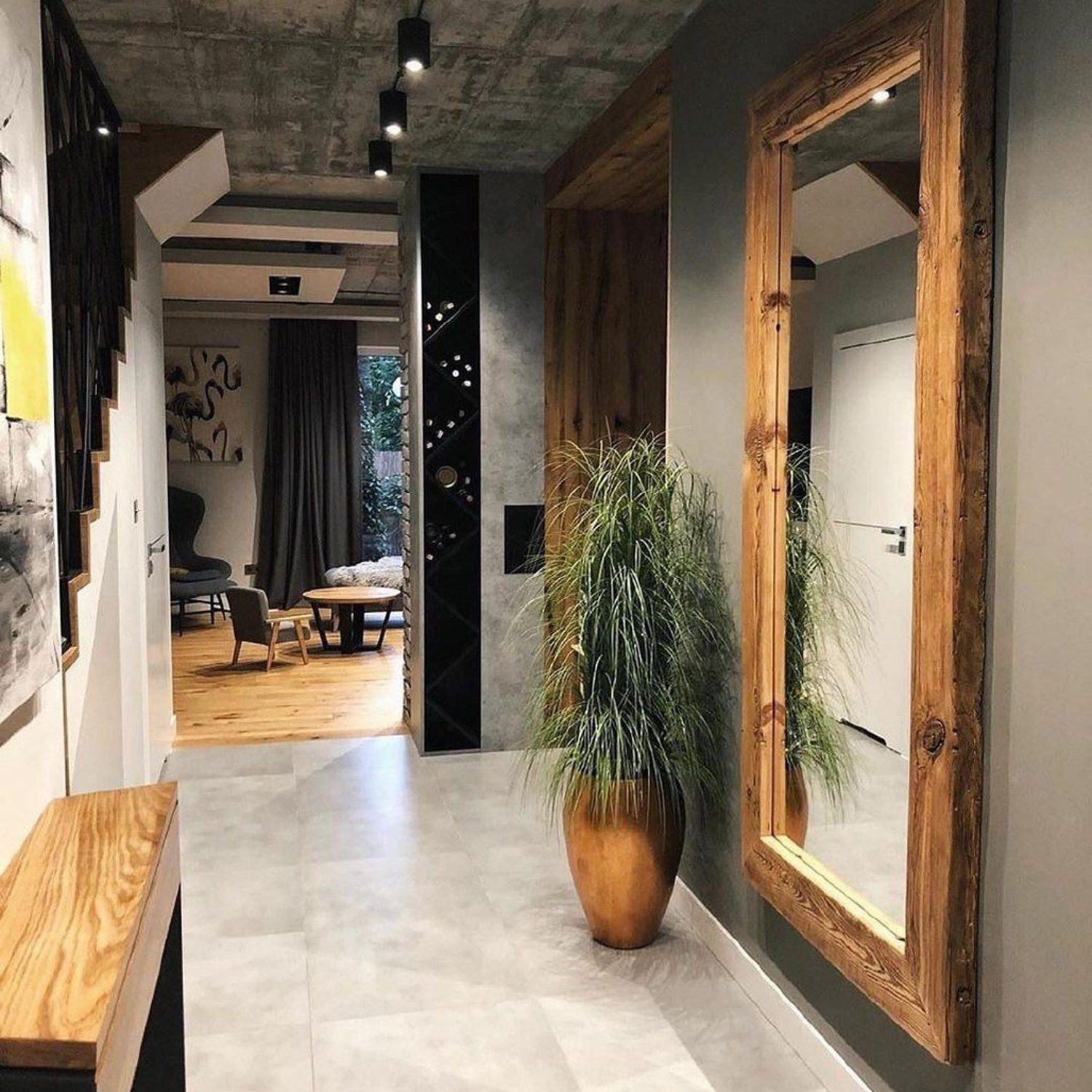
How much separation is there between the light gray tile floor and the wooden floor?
1158 millimetres

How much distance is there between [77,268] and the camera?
10.3 feet

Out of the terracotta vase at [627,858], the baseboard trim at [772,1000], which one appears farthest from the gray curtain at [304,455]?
the terracotta vase at [627,858]

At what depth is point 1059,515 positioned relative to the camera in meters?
1.65

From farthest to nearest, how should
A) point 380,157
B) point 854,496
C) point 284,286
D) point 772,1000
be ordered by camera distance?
point 284,286 < point 380,157 < point 772,1000 < point 854,496

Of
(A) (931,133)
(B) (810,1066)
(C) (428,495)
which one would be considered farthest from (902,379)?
(C) (428,495)

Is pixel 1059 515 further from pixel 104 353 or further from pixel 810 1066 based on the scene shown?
pixel 104 353

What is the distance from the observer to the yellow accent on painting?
1.84 metres

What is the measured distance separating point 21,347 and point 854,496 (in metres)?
1.60

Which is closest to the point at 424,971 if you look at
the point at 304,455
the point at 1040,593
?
the point at 1040,593

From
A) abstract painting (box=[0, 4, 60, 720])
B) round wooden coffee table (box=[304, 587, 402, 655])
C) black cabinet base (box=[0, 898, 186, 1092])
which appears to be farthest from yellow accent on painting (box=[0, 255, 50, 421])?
round wooden coffee table (box=[304, 587, 402, 655])

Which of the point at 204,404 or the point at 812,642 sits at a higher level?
the point at 204,404

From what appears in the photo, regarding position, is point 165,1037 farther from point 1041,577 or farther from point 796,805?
point 1041,577

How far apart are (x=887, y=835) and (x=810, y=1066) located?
69 centimetres

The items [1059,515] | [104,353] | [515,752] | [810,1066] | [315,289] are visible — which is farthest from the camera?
[315,289]
